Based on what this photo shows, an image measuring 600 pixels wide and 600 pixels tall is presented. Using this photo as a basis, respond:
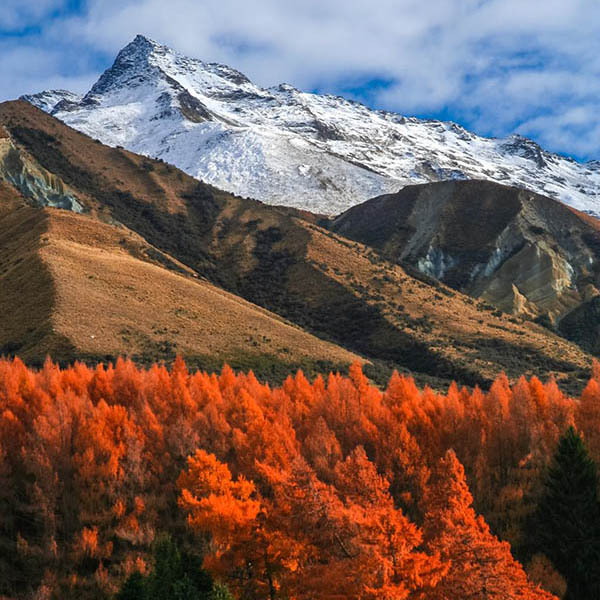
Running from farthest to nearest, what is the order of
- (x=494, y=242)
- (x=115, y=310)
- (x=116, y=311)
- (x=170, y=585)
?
(x=494, y=242)
(x=115, y=310)
(x=116, y=311)
(x=170, y=585)

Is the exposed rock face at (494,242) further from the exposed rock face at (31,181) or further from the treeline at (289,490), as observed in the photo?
the treeline at (289,490)

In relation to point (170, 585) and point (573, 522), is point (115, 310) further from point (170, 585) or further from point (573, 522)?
point (573, 522)

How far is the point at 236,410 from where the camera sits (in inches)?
1962

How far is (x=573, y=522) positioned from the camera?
33562mm

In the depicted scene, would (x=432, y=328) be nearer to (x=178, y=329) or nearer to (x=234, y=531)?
(x=178, y=329)

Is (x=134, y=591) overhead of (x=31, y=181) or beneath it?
beneath

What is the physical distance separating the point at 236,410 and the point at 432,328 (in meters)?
59.1

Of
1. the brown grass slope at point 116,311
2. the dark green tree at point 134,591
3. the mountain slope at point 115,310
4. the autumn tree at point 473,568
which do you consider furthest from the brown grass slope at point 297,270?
the autumn tree at point 473,568

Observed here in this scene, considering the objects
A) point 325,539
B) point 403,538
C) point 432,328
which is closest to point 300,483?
point 325,539

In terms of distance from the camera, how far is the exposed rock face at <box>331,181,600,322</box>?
138 m

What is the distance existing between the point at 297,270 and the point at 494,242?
56.2 meters

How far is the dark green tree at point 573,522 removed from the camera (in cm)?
3212

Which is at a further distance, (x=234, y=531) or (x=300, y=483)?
(x=234, y=531)

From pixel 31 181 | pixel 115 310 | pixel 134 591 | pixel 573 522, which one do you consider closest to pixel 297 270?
pixel 115 310
